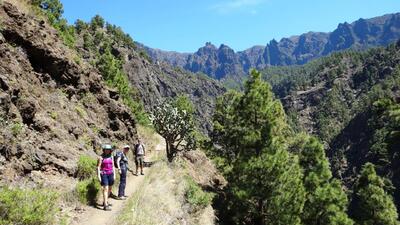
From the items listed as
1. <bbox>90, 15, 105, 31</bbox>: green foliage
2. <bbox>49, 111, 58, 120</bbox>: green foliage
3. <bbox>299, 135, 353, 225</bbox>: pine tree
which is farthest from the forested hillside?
<bbox>90, 15, 105, 31</bbox>: green foliage

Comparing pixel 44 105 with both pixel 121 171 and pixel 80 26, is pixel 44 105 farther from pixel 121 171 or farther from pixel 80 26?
pixel 80 26

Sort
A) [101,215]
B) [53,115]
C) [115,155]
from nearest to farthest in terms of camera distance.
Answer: [101,215] < [115,155] < [53,115]

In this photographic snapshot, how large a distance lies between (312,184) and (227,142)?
6.83 m

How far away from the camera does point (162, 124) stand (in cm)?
2772

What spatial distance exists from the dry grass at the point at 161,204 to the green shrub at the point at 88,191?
1176 mm

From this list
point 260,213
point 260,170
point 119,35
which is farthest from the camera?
point 119,35

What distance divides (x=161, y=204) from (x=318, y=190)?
17654 millimetres

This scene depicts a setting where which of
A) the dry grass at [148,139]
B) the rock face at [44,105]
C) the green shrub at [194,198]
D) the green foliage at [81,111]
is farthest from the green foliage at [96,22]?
the green shrub at [194,198]

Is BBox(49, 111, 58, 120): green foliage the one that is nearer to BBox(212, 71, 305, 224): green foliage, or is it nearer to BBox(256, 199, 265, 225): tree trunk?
BBox(212, 71, 305, 224): green foliage

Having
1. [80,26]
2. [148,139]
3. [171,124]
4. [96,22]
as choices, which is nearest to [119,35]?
[96,22]

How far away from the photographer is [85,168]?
15203 millimetres

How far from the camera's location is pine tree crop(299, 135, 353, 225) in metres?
30.5

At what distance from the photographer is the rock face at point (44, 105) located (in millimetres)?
13305

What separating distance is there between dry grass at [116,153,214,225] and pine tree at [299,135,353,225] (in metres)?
10.7
